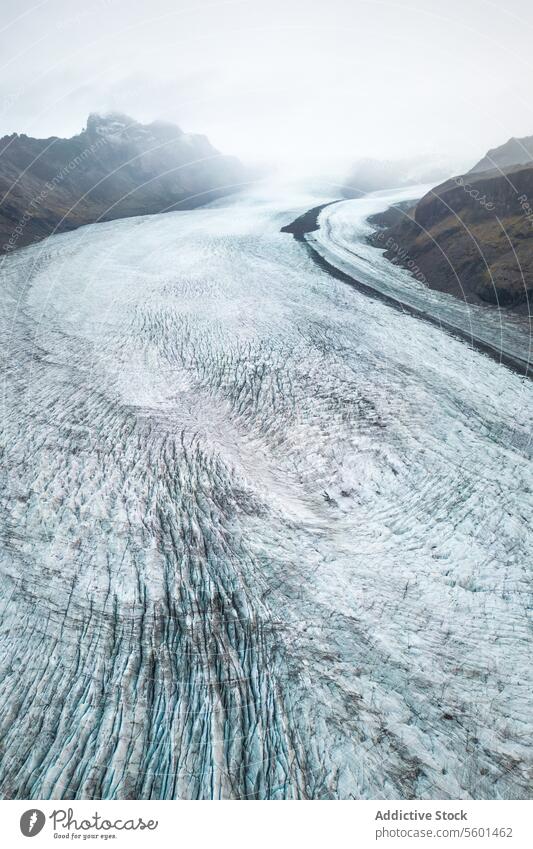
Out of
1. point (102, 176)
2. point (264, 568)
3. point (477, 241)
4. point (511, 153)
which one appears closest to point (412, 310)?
point (477, 241)

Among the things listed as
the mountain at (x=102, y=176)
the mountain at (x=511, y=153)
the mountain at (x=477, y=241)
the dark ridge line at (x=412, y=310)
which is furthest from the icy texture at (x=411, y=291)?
the mountain at (x=511, y=153)

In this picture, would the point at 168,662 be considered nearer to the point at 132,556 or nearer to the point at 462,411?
the point at 132,556

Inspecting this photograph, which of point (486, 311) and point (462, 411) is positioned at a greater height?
point (486, 311)

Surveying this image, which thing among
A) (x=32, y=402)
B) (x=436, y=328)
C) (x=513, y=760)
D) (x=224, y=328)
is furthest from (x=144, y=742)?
(x=436, y=328)
